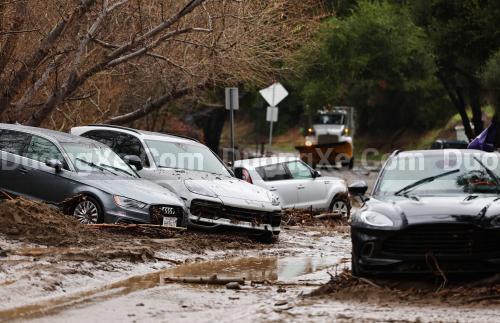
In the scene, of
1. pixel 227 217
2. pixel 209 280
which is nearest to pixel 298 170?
pixel 227 217

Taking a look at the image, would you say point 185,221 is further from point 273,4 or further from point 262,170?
point 273,4

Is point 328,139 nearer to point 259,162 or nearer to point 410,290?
point 259,162

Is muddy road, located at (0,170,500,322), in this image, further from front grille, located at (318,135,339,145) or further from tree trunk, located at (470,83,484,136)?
front grille, located at (318,135,339,145)

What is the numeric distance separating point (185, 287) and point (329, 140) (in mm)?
37033

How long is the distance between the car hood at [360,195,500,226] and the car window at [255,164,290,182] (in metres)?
11.1

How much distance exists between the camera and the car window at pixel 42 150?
15992 mm

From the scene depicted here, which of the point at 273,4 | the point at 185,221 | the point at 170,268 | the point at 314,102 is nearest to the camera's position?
the point at 170,268

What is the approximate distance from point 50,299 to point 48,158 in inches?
240

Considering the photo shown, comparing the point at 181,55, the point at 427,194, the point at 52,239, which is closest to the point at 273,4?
the point at 181,55

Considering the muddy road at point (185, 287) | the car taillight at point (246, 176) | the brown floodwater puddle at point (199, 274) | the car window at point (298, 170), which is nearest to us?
the muddy road at point (185, 287)

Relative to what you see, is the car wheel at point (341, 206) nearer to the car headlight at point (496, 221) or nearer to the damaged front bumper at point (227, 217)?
the damaged front bumper at point (227, 217)

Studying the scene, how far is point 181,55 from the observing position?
81.6 feet

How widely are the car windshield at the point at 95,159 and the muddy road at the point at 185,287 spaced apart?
4.88 feet

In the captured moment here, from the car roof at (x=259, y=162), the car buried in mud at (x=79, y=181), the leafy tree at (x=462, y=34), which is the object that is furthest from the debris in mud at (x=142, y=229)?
the leafy tree at (x=462, y=34)
